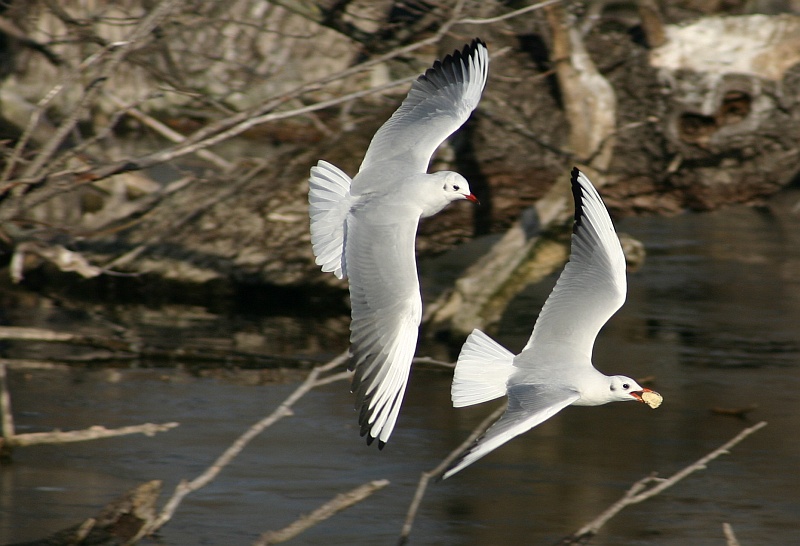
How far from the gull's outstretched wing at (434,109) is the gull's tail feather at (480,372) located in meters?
1.10

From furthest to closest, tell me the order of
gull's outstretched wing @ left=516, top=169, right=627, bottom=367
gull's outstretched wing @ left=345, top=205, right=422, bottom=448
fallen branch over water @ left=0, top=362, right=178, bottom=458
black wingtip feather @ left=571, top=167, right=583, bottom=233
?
black wingtip feather @ left=571, top=167, right=583, bottom=233 → gull's outstretched wing @ left=516, top=169, right=627, bottom=367 → fallen branch over water @ left=0, top=362, right=178, bottom=458 → gull's outstretched wing @ left=345, top=205, right=422, bottom=448

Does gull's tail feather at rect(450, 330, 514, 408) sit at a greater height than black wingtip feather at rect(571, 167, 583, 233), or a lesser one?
lesser

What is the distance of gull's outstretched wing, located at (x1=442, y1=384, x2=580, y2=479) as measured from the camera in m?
4.27

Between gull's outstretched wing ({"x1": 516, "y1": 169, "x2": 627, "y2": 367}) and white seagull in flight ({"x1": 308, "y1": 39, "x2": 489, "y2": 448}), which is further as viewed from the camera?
gull's outstretched wing ({"x1": 516, "y1": 169, "x2": 627, "y2": 367})

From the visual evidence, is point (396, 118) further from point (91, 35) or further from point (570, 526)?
point (91, 35)

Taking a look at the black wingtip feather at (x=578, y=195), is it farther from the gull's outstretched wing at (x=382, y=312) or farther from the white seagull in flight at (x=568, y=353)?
the gull's outstretched wing at (x=382, y=312)

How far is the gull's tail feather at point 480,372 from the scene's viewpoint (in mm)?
5195

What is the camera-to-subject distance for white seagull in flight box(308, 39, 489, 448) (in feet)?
16.3

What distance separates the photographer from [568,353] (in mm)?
5523

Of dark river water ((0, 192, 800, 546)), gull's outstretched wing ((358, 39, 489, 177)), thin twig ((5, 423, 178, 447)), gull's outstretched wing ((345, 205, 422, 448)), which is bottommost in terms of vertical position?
dark river water ((0, 192, 800, 546))

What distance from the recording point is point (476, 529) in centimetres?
603

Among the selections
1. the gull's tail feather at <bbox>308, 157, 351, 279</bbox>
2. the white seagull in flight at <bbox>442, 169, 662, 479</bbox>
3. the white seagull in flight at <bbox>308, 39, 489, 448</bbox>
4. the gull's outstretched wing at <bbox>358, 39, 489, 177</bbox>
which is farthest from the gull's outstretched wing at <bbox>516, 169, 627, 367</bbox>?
the gull's tail feather at <bbox>308, 157, 351, 279</bbox>

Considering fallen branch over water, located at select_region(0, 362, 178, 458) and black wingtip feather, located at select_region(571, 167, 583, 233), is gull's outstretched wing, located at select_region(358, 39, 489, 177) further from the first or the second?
fallen branch over water, located at select_region(0, 362, 178, 458)

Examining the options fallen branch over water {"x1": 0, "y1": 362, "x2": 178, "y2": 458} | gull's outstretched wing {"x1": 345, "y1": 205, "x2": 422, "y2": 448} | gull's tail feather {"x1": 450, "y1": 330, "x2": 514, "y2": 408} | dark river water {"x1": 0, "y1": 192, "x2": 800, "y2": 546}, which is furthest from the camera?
dark river water {"x1": 0, "y1": 192, "x2": 800, "y2": 546}
